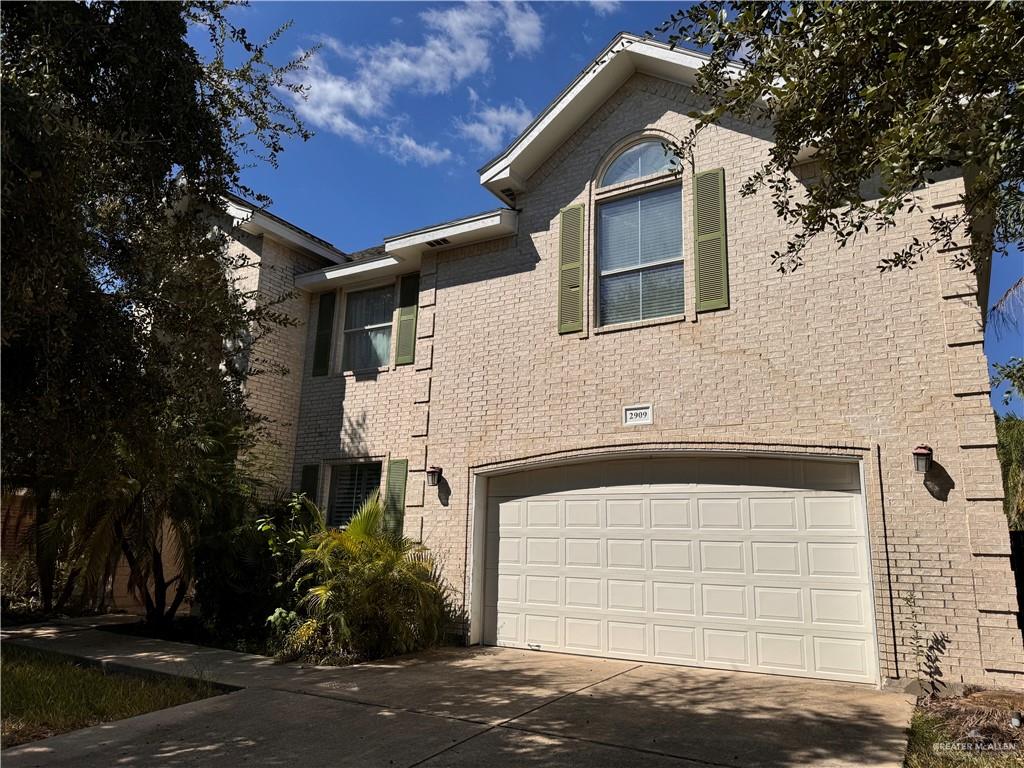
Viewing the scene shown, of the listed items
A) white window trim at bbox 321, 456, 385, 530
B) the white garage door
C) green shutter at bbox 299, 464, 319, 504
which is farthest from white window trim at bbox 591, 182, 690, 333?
green shutter at bbox 299, 464, 319, 504

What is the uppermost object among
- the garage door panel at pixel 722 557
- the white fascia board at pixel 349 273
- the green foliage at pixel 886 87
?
the white fascia board at pixel 349 273

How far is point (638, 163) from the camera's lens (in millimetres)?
10820

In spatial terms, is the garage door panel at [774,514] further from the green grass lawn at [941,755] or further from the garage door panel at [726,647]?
the green grass lawn at [941,755]

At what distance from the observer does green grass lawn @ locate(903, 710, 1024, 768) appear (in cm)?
524

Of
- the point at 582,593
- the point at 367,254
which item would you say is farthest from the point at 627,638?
the point at 367,254

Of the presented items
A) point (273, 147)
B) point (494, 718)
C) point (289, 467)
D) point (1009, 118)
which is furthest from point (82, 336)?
point (289, 467)

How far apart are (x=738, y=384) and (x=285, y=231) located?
8.95 metres

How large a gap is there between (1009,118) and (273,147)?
6.34 meters

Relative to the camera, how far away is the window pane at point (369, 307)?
43.5 ft

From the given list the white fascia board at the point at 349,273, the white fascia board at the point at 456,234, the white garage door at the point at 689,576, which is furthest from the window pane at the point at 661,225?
the white fascia board at the point at 349,273

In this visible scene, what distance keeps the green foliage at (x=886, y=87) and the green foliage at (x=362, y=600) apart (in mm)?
6552

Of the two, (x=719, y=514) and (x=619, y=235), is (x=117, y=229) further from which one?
(x=719, y=514)

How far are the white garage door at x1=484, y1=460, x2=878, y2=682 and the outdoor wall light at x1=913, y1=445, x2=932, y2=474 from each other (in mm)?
798

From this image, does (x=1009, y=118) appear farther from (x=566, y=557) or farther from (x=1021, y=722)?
(x=566, y=557)
